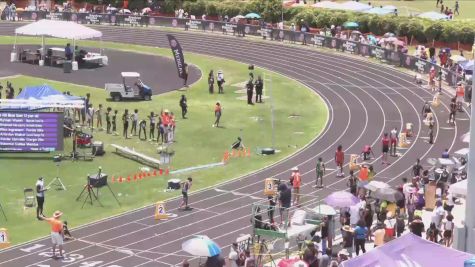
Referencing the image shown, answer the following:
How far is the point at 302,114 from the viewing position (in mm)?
57844

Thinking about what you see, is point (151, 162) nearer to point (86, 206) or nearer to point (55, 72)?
point (86, 206)

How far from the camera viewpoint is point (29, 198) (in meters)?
39.5

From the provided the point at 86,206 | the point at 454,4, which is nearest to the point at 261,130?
the point at 86,206

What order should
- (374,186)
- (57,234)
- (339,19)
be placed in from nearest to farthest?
(57,234), (374,186), (339,19)

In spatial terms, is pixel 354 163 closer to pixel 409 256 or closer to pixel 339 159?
pixel 339 159

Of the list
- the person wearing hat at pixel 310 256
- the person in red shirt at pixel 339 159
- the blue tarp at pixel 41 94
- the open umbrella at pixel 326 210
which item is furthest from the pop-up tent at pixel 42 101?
the person wearing hat at pixel 310 256

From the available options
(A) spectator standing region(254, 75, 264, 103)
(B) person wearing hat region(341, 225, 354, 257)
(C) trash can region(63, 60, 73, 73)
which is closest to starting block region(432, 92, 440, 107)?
(A) spectator standing region(254, 75, 264, 103)

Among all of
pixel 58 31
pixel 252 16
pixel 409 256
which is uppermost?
pixel 252 16

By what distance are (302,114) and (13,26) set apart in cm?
4060

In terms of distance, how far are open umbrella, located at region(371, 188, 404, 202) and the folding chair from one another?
43.4 feet

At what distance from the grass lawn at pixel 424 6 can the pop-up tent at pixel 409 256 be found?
7702 centimetres

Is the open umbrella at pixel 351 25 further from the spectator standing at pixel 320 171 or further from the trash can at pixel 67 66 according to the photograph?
the spectator standing at pixel 320 171

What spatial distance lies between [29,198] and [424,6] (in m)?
76.4

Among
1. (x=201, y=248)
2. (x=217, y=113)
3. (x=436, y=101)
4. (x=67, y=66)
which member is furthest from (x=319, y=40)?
(x=201, y=248)
